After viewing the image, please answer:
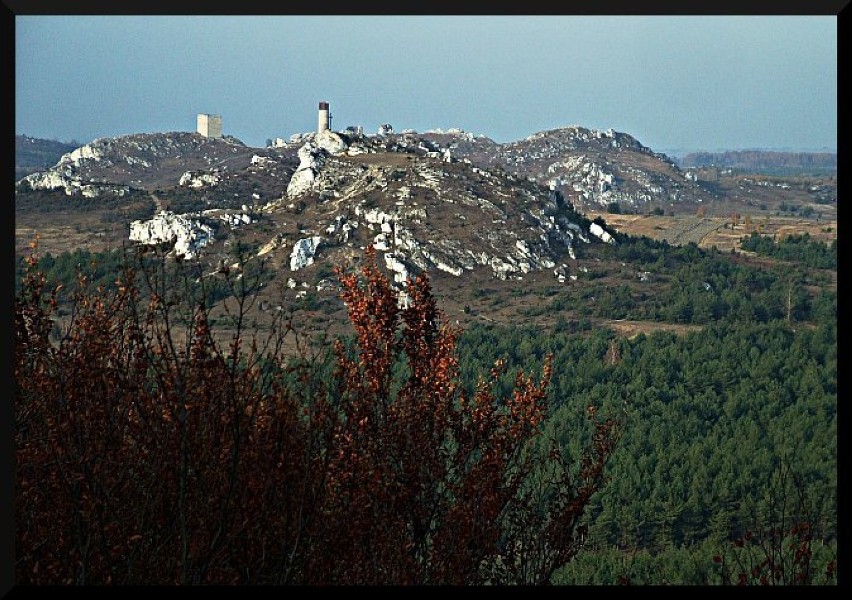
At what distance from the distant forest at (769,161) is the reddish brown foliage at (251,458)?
1240 inches

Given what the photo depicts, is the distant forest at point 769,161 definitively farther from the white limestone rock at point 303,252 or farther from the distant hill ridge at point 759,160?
the white limestone rock at point 303,252

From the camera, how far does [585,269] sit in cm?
4428

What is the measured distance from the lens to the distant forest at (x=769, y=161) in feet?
123

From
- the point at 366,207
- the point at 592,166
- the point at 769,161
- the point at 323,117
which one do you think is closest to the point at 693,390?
the point at 769,161

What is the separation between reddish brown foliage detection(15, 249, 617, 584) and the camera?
3154 millimetres

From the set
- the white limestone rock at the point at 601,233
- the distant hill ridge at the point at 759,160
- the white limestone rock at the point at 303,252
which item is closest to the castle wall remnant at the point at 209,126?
the white limestone rock at the point at 303,252

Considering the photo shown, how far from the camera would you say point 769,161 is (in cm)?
4384

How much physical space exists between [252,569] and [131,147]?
54.6 m

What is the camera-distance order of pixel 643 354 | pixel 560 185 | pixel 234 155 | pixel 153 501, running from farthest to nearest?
pixel 560 185, pixel 234 155, pixel 643 354, pixel 153 501

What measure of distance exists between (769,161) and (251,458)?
143 feet

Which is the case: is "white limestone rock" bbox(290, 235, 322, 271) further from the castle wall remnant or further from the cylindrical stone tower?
the castle wall remnant

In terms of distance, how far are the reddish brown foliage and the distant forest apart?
3148 cm

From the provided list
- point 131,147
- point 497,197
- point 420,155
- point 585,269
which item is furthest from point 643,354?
point 131,147

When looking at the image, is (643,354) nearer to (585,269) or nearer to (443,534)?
(585,269)
